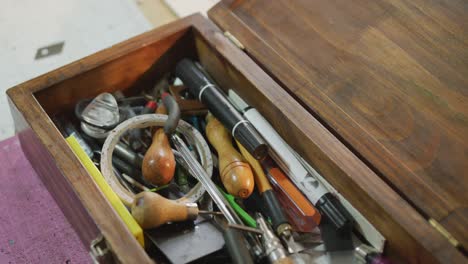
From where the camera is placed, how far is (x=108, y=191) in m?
0.70

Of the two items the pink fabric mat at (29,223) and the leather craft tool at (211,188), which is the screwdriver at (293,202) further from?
the pink fabric mat at (29,223)

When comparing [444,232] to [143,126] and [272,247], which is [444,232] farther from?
[143,126]

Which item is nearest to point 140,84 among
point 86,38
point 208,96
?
point 208,96

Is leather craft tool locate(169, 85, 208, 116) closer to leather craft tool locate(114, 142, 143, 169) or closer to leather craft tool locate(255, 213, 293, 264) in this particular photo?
leather craft tool locate(114, 142, 143, 169)

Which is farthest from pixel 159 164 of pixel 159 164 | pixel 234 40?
pixel 234 40

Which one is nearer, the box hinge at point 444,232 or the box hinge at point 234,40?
the box hinge at point 444,232

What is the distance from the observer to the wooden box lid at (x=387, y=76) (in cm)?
66

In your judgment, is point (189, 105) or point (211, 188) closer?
point (211, 188)

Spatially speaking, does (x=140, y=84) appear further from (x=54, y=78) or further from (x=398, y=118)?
(x=398, y=118)

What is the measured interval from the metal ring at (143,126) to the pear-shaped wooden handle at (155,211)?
5 centimetres

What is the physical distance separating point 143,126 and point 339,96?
263mm

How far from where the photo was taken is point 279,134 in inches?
30.5

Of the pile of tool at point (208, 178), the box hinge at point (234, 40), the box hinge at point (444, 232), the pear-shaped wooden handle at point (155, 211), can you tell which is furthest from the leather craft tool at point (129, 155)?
the box hinge at point (444, 232)

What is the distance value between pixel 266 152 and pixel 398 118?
6.9 inches
